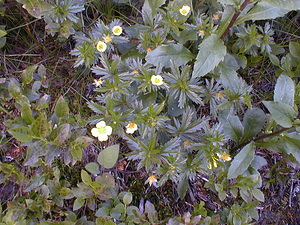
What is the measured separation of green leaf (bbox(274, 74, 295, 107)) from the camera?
2.08 m

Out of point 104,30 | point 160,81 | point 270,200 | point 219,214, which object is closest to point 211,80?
point 160,81

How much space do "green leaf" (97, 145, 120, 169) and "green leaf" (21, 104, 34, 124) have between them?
52cm

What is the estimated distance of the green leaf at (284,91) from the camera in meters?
2.08

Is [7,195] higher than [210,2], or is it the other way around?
[210,2]

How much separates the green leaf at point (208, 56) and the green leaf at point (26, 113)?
1.02 meters

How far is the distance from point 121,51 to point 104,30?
0.23 meters

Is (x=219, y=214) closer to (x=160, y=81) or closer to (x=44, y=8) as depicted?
(x=160, y=81)

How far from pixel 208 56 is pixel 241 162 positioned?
0.77 metres

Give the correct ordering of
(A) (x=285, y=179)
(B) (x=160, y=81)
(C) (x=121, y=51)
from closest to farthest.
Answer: (B) (x=160, y=81) → (C) (x=121, y=51) → (A) (x=285, y=179)

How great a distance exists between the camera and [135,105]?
2059 mm

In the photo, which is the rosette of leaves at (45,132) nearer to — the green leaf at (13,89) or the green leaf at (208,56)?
the green leaf at (13,89)

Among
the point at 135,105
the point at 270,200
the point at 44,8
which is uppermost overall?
the point at 44,8

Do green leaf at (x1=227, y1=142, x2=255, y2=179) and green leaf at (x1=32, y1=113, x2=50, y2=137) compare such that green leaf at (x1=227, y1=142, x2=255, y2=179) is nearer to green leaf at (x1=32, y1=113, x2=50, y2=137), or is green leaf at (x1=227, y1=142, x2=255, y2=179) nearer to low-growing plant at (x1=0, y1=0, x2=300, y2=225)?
low-growing plant at (x1=0, y1=0, x2=300, y2=225)

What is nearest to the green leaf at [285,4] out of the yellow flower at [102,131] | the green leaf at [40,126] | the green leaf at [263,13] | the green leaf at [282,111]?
the green leaf at [263,13]
